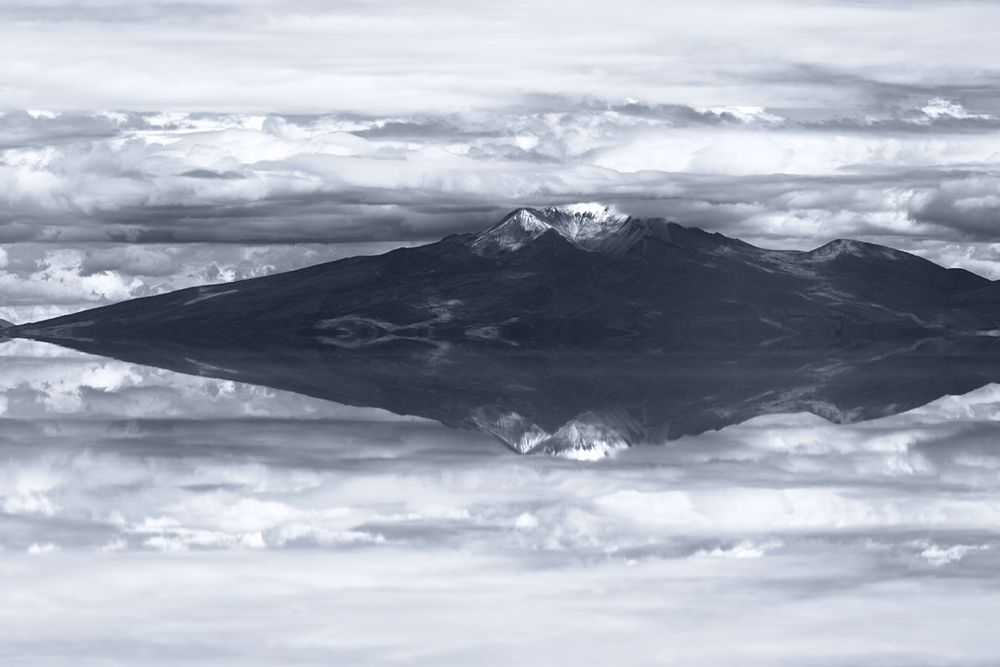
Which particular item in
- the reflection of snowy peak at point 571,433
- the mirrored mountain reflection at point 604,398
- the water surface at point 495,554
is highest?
the water surface at point 495,554

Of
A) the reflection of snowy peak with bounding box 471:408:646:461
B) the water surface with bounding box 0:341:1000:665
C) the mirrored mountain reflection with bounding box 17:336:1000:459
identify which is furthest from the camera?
the mirrored mountain reflection with bounding box 17:336:1000:459

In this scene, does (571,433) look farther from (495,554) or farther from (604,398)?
(495,554)

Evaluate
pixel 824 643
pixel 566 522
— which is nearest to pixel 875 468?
pixel 566 522

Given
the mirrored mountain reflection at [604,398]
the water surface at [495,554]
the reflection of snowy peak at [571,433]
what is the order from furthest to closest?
the mirrored mountain reflection at [604,398], the reflection of snowy peak at [571,433], the water surface at [495,554]

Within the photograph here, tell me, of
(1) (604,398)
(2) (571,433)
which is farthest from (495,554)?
(1) (604,398)

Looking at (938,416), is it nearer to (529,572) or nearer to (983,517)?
(983,517)

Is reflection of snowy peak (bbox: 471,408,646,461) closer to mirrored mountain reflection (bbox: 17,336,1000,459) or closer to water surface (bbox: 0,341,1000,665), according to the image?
mirrored mountain reflection (bbox: 17,336,1000,459)

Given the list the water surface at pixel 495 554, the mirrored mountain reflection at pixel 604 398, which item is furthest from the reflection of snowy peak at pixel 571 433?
the water surface at pixel 495 554

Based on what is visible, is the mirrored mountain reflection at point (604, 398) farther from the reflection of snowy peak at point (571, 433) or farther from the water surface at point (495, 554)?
Result: the water surface at point (495, 554)

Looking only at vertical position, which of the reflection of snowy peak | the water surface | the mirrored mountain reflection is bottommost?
the mirrored mountain reflection

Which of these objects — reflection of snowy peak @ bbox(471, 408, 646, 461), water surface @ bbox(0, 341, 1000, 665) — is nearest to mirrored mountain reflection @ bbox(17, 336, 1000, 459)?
reflection of snowy peak @ bbox(471, 408, 646, 461)

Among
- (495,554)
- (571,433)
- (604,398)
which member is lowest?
(604,398)
